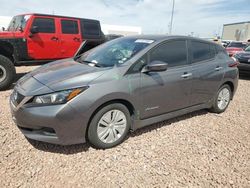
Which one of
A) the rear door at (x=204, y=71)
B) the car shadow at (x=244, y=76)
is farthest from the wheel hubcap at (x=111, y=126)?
the car shadow at (x=244, y=76)

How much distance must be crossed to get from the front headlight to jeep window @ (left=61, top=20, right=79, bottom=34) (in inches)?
201

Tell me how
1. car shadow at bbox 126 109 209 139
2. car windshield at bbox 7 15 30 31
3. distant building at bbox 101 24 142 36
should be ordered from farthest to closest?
1. distant building at bbox 101 24 142 36
2. car windshield at bbox 7 15 30 31
3. car shadow at bbox 126 109 209 139

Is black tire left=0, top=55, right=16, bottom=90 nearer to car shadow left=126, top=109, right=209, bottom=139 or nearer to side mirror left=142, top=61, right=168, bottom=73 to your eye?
car shadow left=126, top=109, right=209, bottom=139


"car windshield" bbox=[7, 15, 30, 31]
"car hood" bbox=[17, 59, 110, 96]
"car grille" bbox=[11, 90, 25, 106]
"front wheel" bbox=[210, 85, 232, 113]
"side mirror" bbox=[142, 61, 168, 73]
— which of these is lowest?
"front wheel" bbox=[210, 85, 232, 113]

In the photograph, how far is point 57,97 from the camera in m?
2.64

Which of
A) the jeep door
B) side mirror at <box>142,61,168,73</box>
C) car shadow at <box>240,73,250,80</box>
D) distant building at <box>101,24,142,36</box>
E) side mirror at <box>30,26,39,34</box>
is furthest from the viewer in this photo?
distant building at <box>101,24,142,36</box>

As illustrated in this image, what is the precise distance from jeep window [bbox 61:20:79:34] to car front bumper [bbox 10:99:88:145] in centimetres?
502

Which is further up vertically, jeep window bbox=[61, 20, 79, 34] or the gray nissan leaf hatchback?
jeep window bbox=[61, 20, 79, 34]

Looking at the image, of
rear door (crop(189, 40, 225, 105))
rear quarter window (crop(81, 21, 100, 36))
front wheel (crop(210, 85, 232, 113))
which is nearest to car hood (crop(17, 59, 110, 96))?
rear door (crop(189, 40, 225, 105))

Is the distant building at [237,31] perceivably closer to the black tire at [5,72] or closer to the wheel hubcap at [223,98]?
the wheel hubcap at [223,98]

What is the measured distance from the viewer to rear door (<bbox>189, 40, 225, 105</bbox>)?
155 inches

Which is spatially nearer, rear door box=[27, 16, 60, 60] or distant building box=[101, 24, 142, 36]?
rear door box=[27, 16, 60, 60]

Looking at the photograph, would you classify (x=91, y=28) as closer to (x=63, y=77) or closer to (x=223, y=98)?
(x=223, y=98)

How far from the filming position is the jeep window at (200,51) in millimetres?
3990
